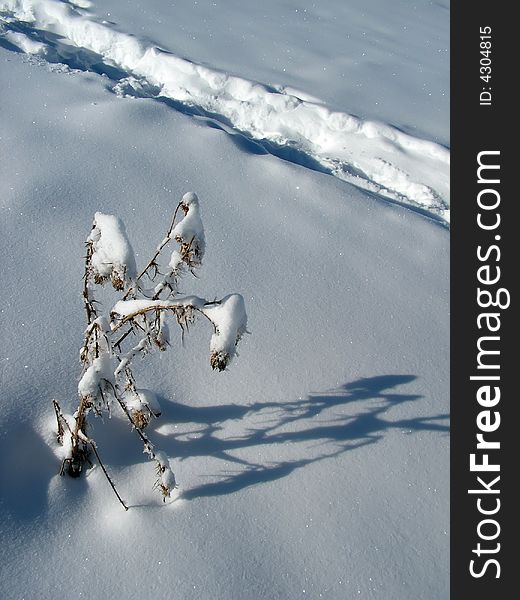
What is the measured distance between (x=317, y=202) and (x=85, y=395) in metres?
2.73

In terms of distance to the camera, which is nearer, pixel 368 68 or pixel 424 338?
pixel 424 338

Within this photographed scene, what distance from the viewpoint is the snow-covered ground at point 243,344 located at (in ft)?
6.81

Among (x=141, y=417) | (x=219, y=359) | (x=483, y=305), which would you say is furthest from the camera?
(x=483, y=305)

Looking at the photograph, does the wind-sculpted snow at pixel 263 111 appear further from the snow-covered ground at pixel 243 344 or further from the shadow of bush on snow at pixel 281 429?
the shadow of bush on snow at pixel 281 429

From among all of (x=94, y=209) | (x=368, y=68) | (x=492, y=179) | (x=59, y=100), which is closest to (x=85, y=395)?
(x=94, y=209)

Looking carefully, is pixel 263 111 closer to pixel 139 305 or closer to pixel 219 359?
pixel 139 305

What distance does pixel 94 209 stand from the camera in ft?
11.7

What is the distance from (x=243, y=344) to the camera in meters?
2.88

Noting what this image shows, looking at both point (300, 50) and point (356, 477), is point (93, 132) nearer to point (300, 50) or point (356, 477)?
point (356, 477)

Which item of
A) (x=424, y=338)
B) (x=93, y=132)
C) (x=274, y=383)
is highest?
(x=93, y=132)

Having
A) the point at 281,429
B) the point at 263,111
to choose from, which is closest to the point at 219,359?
the point at 281,429

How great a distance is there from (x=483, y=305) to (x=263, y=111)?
3381 mm

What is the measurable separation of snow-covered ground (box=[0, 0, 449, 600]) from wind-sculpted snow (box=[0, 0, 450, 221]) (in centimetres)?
3

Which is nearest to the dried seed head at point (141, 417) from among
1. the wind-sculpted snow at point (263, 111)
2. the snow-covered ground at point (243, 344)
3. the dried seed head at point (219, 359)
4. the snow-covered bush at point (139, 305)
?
the snow-covered ground at point (243, 344)
